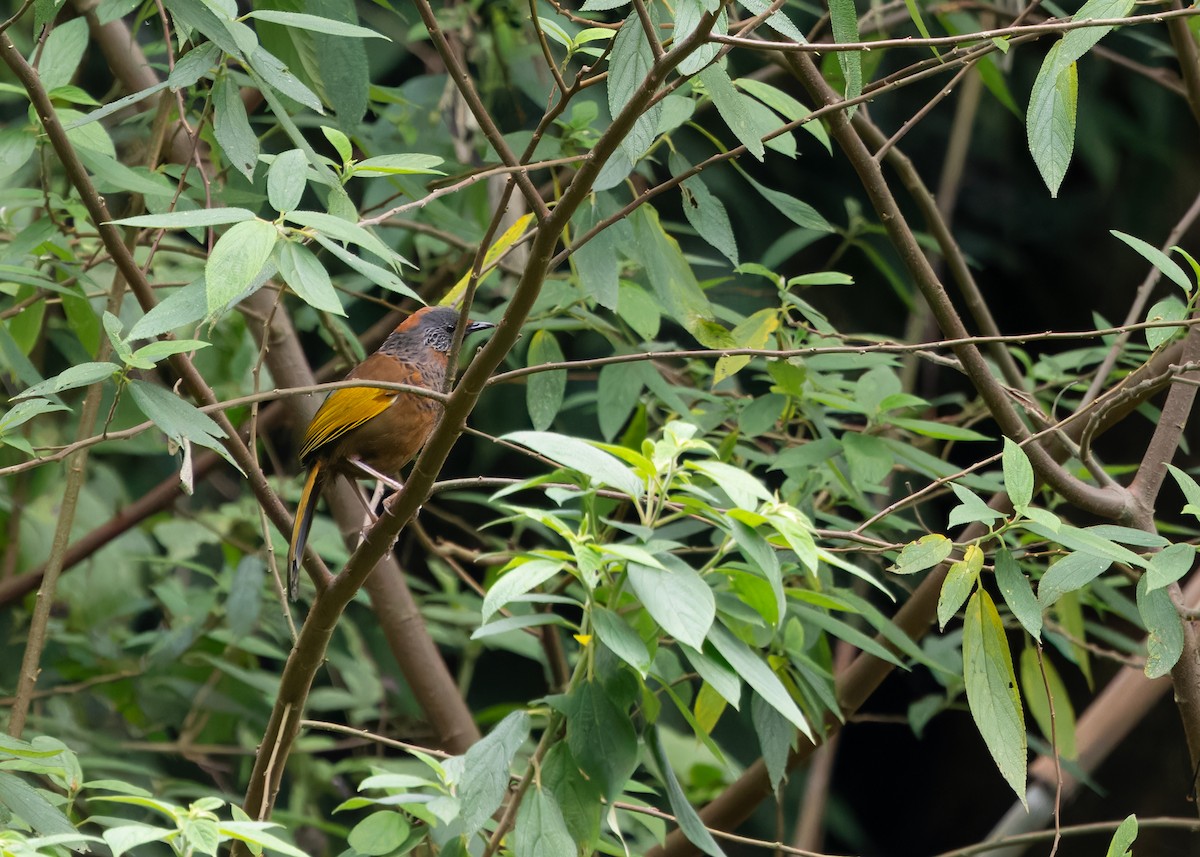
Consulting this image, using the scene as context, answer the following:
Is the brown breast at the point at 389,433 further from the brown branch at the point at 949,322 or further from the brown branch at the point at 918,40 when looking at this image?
the brown branch at the point at 918,40

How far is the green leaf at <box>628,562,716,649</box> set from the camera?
1405mm

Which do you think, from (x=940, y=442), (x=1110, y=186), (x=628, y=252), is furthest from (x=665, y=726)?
(x=1110, y=186)

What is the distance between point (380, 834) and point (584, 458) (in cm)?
68

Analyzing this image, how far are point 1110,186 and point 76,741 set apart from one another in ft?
14.3

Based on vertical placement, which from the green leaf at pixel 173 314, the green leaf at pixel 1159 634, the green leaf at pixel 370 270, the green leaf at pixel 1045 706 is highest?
the green leaf at pixel 173 314

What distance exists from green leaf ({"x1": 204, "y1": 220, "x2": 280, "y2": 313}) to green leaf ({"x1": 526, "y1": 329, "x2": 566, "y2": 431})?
1304 mm

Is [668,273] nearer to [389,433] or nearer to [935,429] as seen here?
[935,429]

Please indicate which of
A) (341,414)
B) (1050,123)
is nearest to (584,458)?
(1050,123)

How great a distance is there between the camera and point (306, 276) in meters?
1.34

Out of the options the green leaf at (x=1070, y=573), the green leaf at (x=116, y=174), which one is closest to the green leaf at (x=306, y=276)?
the green leaf at (x=116, y=174)

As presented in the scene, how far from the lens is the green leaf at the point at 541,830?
5.16 ft

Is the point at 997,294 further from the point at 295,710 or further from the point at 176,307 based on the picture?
the point at 176,307

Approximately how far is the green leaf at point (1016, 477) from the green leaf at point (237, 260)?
3.33ft

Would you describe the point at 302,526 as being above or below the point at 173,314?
below
